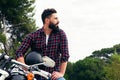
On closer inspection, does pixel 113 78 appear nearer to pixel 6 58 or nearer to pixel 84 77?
pixel 84 77

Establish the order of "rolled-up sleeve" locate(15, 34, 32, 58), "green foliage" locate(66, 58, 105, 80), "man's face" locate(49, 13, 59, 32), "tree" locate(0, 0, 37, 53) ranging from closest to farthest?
1. "rolled-up sleeve" locate(15, 34, 32, 58)
2. "man's face" locate(49, 13, 59, 32)
3. "tree" locate(0, 0, 37, 53)
4. "green foliage" locate(66, 58, 105, 80)

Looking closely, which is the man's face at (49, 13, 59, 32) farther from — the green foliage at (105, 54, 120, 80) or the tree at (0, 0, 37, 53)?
the green foliage at (105, 54, 120, 80)

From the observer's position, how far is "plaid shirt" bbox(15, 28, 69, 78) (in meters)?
5.53

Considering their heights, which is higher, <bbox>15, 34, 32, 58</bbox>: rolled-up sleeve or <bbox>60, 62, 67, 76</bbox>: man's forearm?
<bbox>15, 34, 32, 58</bbox>: rolled-up sleeve

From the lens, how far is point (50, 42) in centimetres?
566

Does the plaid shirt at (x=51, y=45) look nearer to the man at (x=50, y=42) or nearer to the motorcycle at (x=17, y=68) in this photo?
the man at (x=50, y=42)

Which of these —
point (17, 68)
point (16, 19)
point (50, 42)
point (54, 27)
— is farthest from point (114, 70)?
point (17, 68)

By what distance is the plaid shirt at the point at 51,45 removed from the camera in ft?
18.1

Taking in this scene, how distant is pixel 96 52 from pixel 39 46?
4335 inches

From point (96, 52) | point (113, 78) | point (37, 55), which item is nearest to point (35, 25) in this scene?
point (113, 78)

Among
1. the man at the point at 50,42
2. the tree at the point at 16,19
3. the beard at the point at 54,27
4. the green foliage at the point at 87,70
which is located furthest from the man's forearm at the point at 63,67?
the green foliage at the point at 87,70

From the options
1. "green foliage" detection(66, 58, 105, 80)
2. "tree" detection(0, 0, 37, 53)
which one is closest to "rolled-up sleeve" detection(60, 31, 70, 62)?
"tree" detection(0, 0, 37, 53)

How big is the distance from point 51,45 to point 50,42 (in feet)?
0.14

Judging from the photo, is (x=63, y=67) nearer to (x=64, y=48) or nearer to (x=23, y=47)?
(x=64, y=48)
